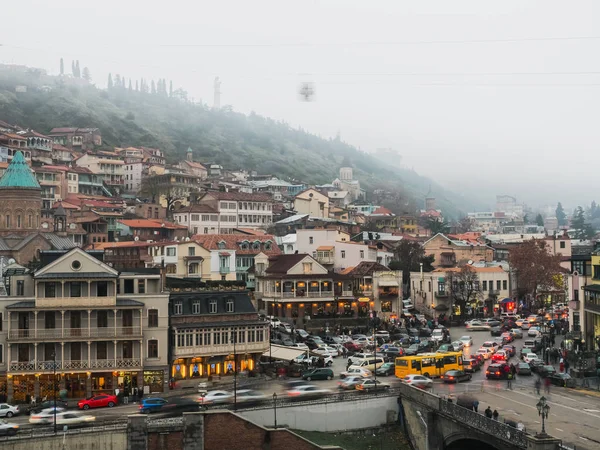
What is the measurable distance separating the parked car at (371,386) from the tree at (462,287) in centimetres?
4294

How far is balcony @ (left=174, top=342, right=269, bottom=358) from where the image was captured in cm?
5634

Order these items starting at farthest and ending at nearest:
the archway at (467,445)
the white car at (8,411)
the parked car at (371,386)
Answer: the parked car at (371,386) < the white car at (8,411) < the archway at (467,445)

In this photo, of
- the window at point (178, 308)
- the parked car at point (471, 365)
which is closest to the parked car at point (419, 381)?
the parked car at point (471, 365)

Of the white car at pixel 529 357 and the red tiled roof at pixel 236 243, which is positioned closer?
the white car at pixel 529 357

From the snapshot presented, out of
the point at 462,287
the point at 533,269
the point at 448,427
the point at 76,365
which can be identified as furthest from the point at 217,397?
the point at 533,269

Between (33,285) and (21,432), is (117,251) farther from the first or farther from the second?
(21,432)

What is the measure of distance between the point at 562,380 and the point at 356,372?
1344 centimetres

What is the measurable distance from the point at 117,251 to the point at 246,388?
45.1 meters

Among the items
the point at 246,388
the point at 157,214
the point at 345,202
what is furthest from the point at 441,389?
the point at 345,202

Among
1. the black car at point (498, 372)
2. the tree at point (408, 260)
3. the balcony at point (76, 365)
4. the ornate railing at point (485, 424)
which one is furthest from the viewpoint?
the tree at point (408, 260)

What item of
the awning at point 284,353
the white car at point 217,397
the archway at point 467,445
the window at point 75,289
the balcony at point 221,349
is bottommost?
the archway at point 467,445

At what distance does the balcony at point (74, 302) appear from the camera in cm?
5309

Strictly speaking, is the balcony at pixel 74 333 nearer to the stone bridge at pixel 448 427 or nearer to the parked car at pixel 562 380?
the stone bridge at pixel 448 427

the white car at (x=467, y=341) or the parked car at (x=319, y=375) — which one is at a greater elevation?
the white car at (x=467, y=341)
